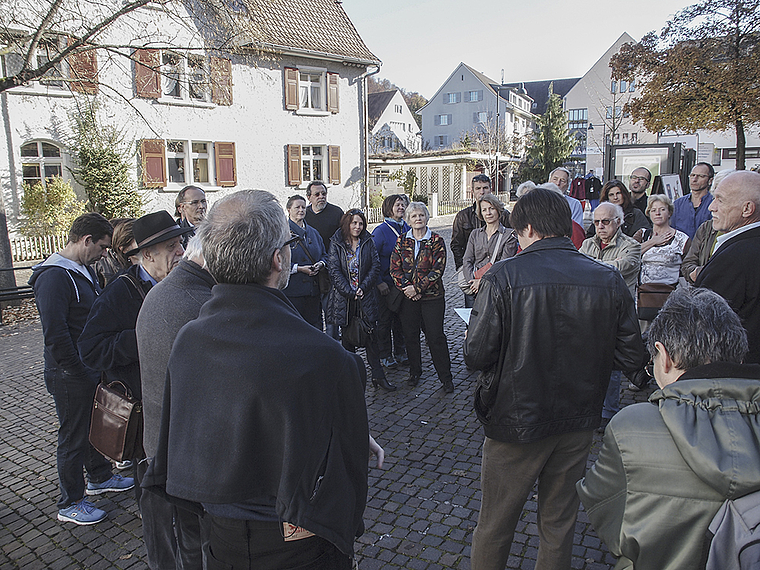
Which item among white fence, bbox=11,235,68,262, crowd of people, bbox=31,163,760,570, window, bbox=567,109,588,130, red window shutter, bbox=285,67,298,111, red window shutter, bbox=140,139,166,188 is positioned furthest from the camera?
window, bbox=567,109,588,130

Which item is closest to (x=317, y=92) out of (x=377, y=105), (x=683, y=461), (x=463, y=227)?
(x=463, y=227)

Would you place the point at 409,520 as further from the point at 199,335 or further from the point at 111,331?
the point at 199,335

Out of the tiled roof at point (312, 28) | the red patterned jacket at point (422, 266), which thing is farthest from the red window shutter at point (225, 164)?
the red patterned jacket at point (422, 266)

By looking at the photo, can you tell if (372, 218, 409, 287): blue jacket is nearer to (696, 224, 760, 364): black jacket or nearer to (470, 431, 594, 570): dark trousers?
(696, 224, 760, 364): black jacket

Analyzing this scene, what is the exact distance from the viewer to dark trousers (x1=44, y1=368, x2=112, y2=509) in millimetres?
3584

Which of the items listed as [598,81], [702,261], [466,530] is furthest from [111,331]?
[598,81]

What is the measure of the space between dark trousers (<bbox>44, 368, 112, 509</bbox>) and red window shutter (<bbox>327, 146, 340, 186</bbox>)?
69.1ft

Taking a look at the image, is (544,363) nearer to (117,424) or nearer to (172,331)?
(172,331)

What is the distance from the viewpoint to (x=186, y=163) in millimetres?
20578

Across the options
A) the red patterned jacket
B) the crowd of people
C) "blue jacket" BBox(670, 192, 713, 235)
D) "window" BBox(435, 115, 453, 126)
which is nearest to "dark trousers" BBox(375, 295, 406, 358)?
the red patterned jacket

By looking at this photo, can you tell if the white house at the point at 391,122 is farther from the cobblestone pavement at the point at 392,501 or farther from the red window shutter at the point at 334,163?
the cobblestone pavement at the point at 392,501

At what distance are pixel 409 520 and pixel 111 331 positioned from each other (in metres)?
2.17

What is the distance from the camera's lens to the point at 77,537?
11.6 feet

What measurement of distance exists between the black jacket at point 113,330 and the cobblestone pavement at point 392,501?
128 cm
